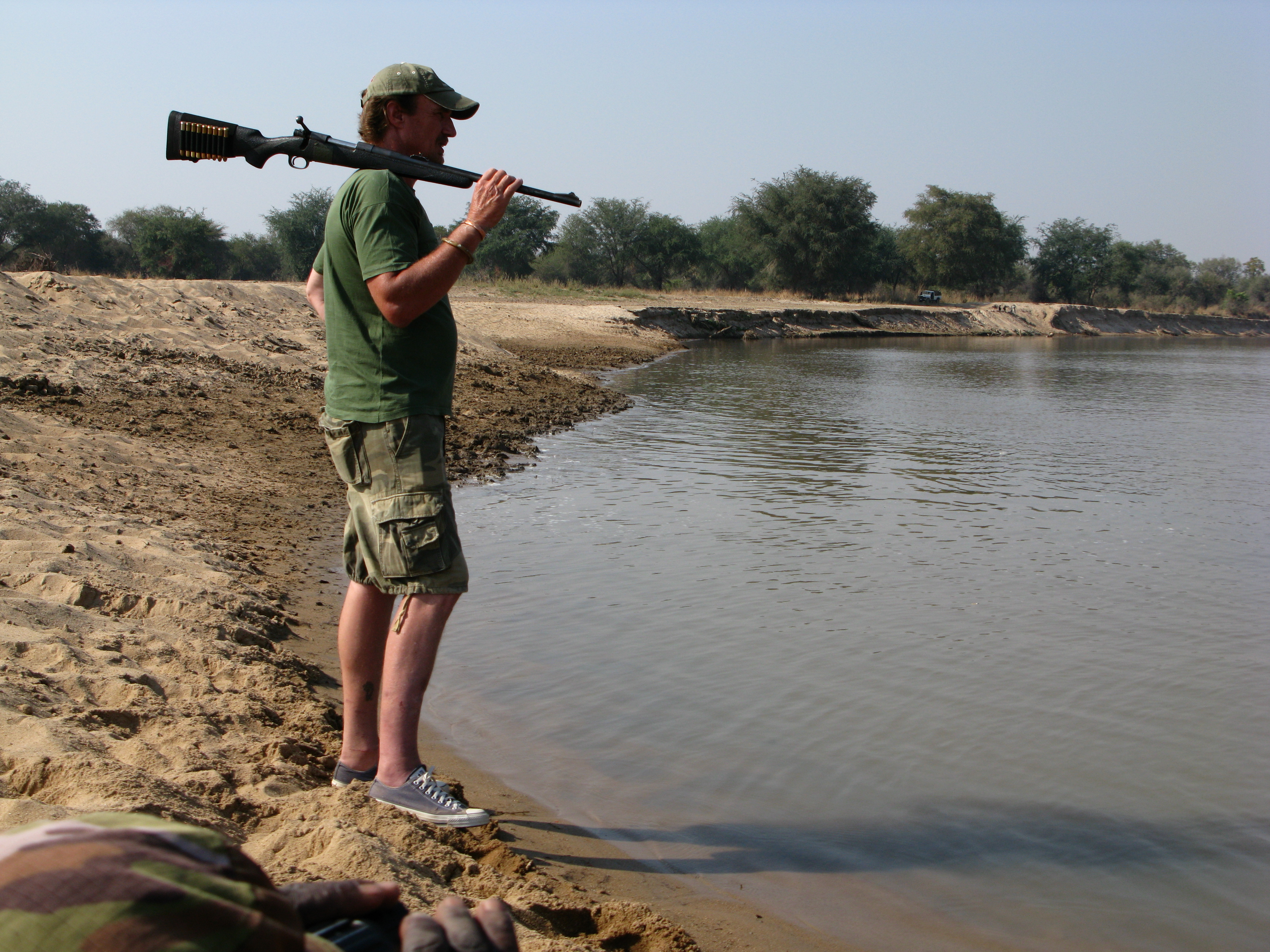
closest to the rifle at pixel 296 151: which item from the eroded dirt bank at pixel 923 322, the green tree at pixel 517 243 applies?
the eroded dirt bank at pixel 923 322

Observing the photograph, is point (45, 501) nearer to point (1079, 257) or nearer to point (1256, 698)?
point (1256, 698)

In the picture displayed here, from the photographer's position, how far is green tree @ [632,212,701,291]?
60031 millimetres

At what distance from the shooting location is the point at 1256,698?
420 cm

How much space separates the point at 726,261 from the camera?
204ft

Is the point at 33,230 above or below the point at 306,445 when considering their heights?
above

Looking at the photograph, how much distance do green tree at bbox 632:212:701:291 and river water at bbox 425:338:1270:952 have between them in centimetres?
5169

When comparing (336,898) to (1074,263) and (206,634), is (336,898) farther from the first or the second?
(1074,263)

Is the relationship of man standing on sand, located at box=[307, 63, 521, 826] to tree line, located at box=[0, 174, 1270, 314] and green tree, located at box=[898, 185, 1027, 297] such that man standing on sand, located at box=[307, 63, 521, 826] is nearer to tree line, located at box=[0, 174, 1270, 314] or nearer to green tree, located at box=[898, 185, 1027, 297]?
tree line, located at box=[0, 174, 1270, 314]

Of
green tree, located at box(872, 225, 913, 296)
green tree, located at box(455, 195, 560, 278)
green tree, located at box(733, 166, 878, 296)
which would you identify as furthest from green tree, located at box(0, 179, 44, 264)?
green tree, located at box(872, 225, 913, 296)

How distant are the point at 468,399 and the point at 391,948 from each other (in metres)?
11.4

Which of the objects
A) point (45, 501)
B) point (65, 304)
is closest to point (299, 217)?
point (65, 304)

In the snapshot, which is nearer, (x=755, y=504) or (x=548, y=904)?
(x=548, y=904)

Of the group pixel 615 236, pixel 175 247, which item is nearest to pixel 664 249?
pixel 615 236

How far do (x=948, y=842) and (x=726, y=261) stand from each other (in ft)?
200
